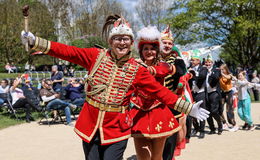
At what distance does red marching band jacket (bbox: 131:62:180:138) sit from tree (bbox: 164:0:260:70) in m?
16.6

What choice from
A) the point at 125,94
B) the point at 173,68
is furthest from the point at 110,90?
the point at 173,68

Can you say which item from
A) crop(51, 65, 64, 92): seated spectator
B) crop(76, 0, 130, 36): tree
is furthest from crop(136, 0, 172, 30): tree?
crop(51, 65, 64, 92): seated spectator

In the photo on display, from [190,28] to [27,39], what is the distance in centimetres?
2054

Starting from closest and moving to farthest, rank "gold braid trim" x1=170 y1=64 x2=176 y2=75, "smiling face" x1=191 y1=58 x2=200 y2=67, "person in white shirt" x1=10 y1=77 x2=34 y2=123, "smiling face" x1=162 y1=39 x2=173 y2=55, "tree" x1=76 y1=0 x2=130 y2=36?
"gold braid trim" x1=170 y1=64 x2=176 y2=75, "smiling face" x1=162 y1=39 x2=173 y2=55, "smiling face" x1=191 y1=58 x2=200 y2=67, "person in white shirt" x1=10 y1=77 x2=34 y2=123, "tree" x1=76 y1=0 x2=130 y2=36

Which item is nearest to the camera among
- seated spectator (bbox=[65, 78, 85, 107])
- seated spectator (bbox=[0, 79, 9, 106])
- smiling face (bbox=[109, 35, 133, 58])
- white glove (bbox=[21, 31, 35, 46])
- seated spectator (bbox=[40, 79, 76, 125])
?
white glove (bbox=[21, 31, 35, 46])

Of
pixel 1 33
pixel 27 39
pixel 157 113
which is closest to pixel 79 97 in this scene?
pixel 157 113

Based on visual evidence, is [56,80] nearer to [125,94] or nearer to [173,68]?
[173,68]

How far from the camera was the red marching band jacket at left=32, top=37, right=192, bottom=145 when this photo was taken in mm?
2609

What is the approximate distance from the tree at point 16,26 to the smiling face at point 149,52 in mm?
22109

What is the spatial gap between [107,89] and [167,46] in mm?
1434

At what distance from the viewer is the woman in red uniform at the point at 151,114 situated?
127 inches

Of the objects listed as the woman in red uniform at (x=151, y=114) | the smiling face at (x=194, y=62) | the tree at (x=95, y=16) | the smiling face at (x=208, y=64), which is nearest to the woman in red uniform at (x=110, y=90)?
the woman in red uniform at (x=151, y=114)

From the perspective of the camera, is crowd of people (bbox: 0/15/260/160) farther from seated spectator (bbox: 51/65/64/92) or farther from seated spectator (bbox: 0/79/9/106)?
seated spectator (bbox: 0/79/9/106)

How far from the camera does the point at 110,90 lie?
270 cm
